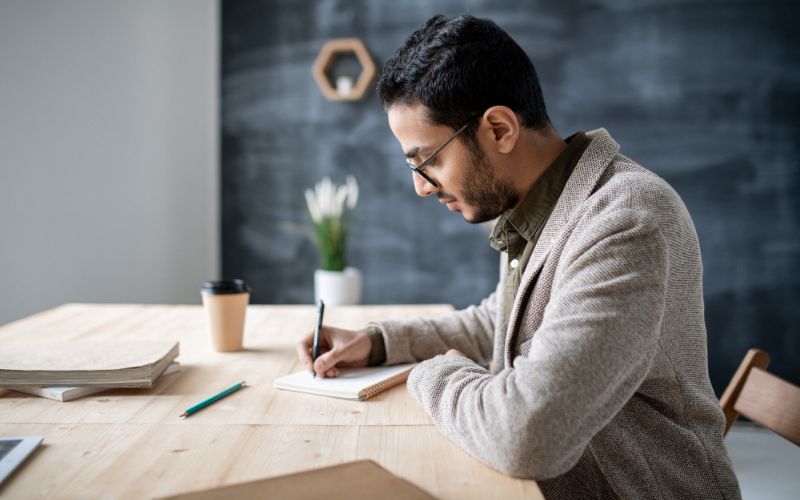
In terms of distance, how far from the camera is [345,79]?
3.12 metres

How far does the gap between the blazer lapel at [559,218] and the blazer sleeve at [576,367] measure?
0.11 m

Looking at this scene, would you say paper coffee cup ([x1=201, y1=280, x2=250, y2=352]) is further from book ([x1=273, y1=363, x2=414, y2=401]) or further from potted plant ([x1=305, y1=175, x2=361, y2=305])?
potted plant ([x1=305, y1=175, x2=361, y2=305])

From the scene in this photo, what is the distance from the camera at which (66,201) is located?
2.57m

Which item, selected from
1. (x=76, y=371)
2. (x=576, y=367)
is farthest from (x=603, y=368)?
(x=76, y=371)

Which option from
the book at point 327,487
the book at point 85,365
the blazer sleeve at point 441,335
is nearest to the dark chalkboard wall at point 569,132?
the blazer sleeve at point 441,335


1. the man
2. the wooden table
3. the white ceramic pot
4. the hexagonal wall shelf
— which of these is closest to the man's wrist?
the man

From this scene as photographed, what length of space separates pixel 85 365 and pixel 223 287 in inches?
13.0

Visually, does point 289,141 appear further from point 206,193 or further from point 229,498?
point 229,498

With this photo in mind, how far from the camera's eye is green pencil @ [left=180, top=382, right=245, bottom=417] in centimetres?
91

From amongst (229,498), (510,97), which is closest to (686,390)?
(510,97)

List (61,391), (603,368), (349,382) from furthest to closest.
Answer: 1. (349,382)
2. (61,391)
3. (603,368)

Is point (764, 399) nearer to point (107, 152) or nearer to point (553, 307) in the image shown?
point (553, 307)

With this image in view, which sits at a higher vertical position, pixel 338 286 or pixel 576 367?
pixel 576 367

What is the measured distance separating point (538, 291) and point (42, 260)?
220cm
